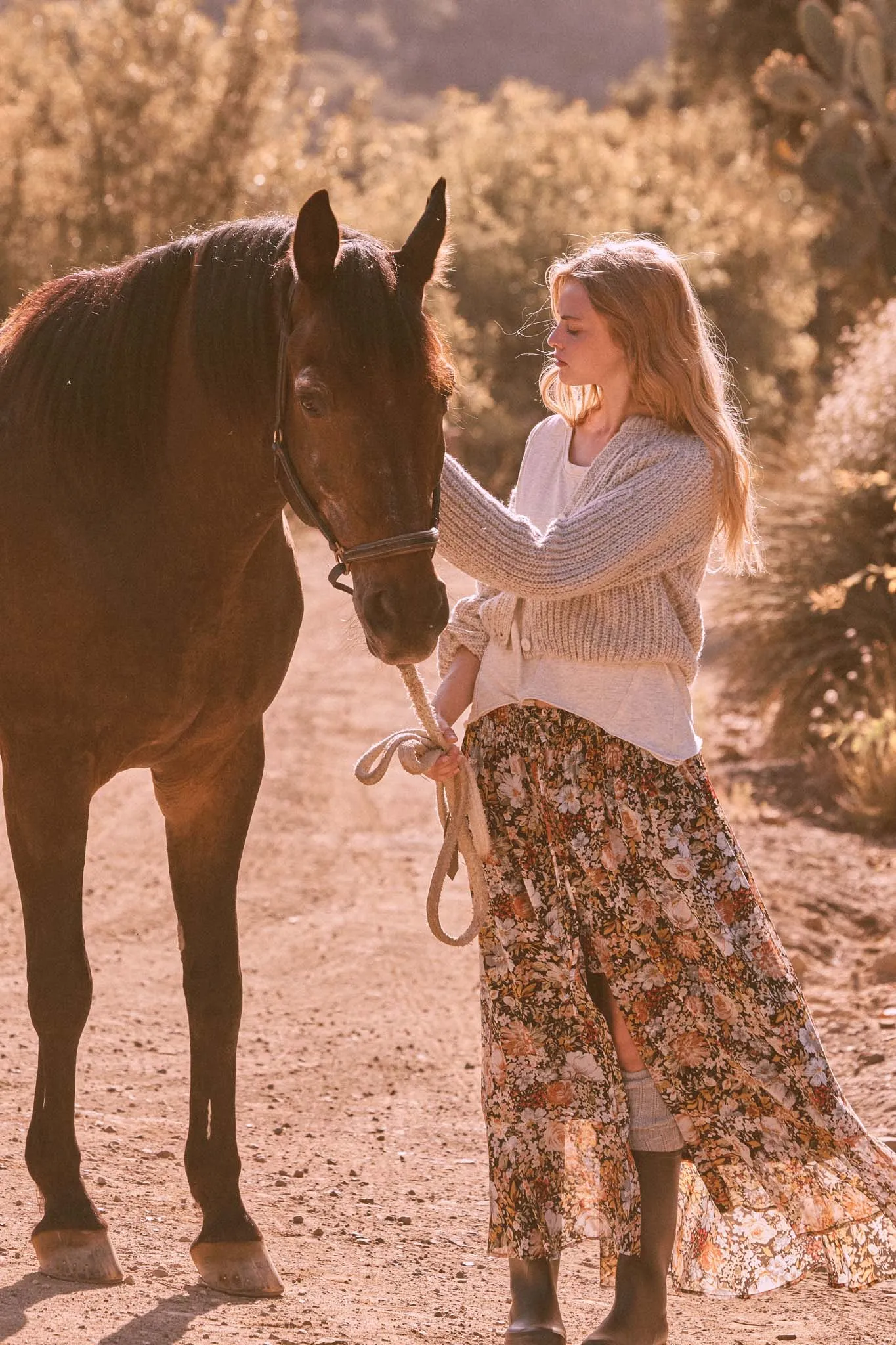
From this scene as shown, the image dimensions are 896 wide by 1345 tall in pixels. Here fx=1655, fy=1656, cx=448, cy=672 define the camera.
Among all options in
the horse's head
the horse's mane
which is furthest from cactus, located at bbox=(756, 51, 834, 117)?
the horse's head

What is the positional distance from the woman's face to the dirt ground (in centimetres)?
64

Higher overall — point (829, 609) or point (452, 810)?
point (829, 609)

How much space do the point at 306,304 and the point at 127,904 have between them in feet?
13.8

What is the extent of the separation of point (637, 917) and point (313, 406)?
3.55 ft

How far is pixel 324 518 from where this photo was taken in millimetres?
2859

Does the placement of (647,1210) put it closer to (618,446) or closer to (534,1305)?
(534,1305)

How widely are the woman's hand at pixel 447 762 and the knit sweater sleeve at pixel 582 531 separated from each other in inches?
12.0

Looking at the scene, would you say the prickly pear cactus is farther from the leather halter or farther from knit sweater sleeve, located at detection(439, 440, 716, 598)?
the leather halter

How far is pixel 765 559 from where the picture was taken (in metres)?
8.88

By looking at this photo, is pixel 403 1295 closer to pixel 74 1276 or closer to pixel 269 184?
pixel 74 1276

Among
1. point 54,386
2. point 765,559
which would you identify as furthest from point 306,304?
point 765,559

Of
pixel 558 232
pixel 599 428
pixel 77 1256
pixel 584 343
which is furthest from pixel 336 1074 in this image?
pixel 558 232

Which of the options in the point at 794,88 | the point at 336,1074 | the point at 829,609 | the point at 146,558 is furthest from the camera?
the point at 794,88

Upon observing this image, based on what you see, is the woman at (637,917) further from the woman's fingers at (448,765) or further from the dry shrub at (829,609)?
the dry shrub at (829,609)
